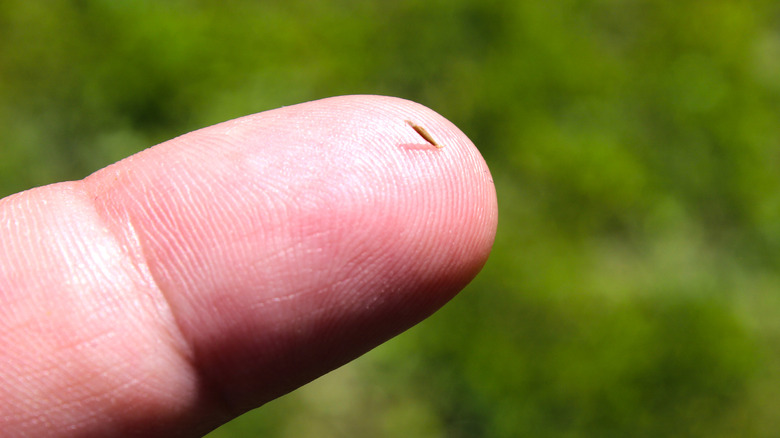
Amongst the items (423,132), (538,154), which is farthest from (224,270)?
(538,154)

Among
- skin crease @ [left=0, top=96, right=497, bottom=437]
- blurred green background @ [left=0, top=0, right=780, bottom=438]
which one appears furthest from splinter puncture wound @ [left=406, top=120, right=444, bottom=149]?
blurred green background @ [left=0, top=0, right=780, bottom=438]

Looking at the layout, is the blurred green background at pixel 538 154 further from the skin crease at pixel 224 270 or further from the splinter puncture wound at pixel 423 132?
the splinter puncture wound at pixel 423 132

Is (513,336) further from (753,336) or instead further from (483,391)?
(753,336)

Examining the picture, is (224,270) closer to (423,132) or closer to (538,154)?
(423,132)

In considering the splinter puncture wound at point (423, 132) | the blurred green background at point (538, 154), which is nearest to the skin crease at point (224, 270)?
the splinter puncture wound at point (423, 132)

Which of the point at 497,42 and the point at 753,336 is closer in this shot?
the point at 753,336

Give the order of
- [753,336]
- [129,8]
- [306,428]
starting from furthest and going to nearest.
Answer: [129,8]
[753,336]
[306,428]

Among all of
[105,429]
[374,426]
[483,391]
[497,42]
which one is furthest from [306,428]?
[497,42]

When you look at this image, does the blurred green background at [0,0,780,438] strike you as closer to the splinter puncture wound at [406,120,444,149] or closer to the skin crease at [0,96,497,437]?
the skin crease at [0,96,497,437]
